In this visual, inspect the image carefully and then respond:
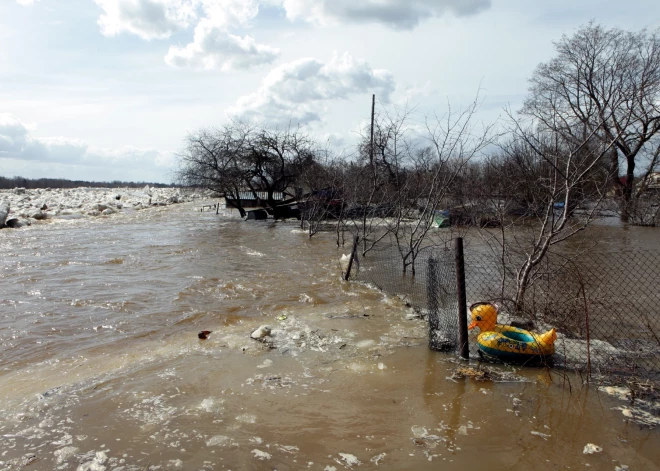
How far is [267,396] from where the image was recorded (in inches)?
163

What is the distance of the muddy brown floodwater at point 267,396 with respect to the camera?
3.24 meters

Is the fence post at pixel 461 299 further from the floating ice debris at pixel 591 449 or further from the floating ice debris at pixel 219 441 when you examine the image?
the floating ice debris at pixel 219 441

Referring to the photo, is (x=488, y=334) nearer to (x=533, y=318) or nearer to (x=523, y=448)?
(x=533, y=318)

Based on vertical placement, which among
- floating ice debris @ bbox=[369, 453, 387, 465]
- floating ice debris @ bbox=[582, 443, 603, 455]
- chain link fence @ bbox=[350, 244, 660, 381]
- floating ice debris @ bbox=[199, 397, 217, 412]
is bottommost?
floating ice debris @ bbox=[199, 397, 217, 412]

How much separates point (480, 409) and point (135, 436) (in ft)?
9.25

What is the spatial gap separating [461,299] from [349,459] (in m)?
2.11

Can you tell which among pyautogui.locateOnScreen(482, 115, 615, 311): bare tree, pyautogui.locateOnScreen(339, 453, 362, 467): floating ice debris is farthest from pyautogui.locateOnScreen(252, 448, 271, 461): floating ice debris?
pyautogui.locateOnScreen(482, 115, 615, 311): bare tree

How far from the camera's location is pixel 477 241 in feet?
47.9

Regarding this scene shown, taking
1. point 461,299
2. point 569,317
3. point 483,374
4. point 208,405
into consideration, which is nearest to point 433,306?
point 461,299

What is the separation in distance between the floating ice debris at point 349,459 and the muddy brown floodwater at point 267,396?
0.09ft

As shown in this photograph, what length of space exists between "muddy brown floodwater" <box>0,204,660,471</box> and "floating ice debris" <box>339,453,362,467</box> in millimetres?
28

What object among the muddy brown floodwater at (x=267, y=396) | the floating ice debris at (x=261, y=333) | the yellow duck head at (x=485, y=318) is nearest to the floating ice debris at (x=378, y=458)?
the muddy brown floodwater at (x=267, y=396)

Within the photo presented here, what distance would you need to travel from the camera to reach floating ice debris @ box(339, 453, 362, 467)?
3.16 metres

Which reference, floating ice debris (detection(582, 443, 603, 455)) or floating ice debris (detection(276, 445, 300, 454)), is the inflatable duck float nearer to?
floating ice debris (detection(582, 443, 603, 455))
